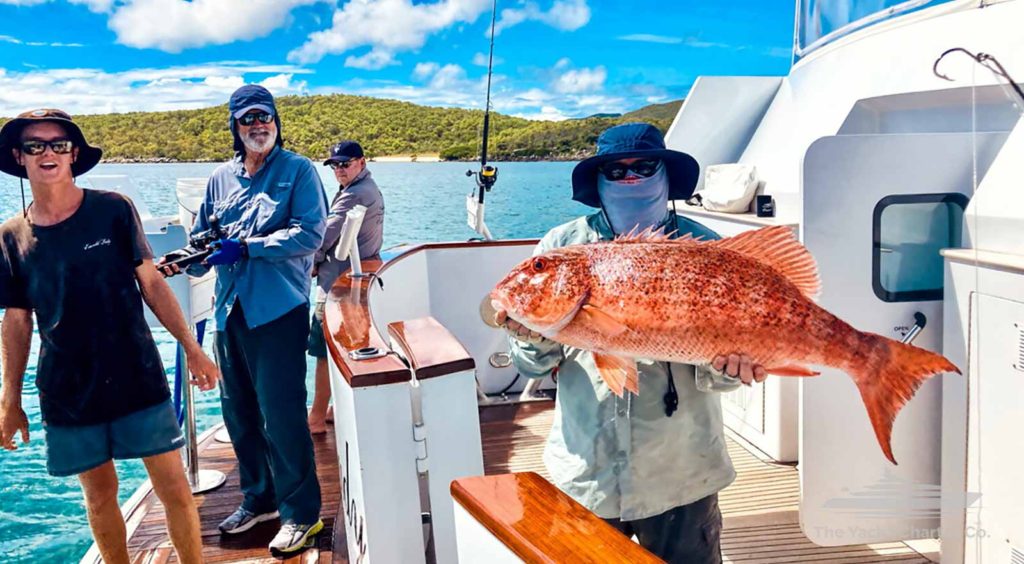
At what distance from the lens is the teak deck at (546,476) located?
113 inches

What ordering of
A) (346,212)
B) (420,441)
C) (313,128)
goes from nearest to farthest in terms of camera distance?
1. (420,441)
2. (346,212)
3. (313,128)

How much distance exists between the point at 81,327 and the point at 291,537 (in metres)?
1.15

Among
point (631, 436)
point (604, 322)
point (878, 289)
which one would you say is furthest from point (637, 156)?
point (878, 289)

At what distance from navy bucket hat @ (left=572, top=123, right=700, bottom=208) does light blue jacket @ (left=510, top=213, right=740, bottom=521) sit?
9 centimetres

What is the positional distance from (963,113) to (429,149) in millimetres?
27669

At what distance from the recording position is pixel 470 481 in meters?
1.53

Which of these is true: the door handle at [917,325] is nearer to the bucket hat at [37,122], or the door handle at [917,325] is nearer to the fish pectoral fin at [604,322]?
the fish pectoral fin at [604,322]

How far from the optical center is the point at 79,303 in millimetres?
2469

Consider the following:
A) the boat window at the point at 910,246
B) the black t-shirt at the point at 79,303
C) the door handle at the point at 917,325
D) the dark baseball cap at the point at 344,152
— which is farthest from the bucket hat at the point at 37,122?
the door handle at the point at 917,325

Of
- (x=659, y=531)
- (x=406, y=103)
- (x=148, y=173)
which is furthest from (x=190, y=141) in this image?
(x=148, y=173)

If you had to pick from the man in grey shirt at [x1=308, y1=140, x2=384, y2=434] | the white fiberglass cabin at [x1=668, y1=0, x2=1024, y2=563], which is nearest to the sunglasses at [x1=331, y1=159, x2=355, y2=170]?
the man in grey shirt at [x1=308, y1=140, x2=384, y2=434]

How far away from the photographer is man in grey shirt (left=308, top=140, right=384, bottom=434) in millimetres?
4453

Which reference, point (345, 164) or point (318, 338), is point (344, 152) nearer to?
point (345, 164)

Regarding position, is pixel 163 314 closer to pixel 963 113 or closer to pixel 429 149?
pixel 963 113
